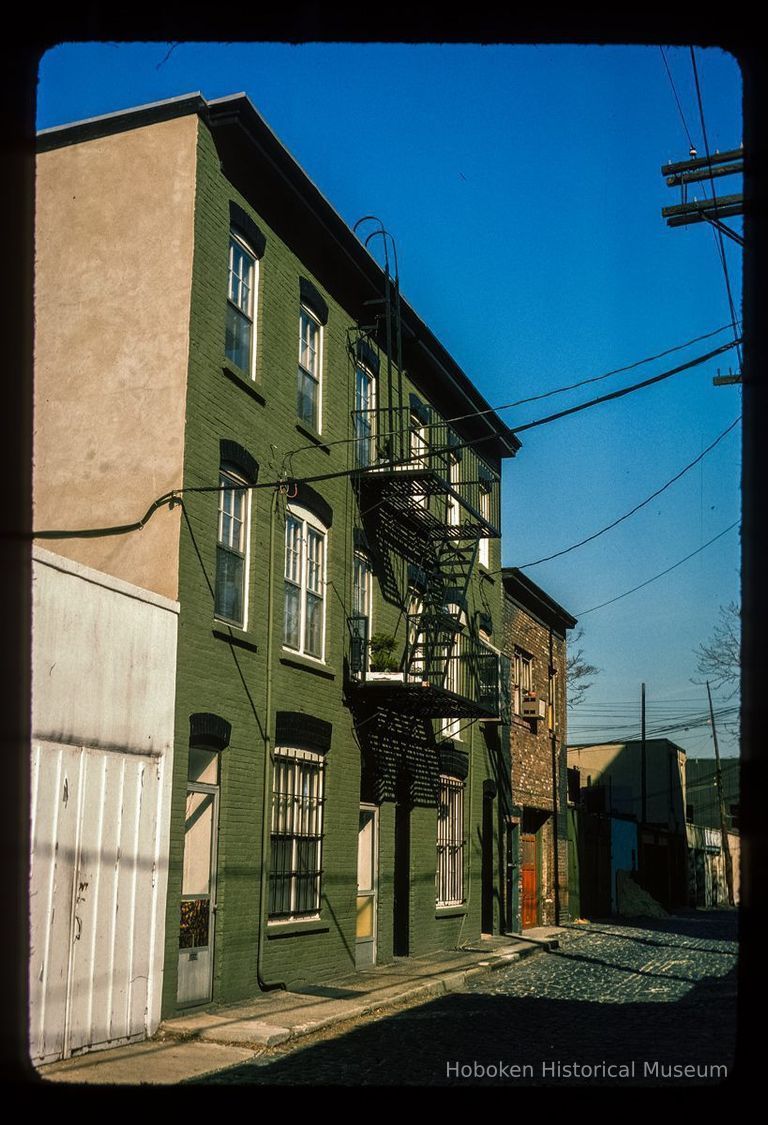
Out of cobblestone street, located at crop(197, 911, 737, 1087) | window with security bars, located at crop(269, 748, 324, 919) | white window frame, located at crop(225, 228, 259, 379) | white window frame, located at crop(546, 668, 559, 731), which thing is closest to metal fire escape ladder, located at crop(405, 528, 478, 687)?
window with security bars, located at crop(269, 748, 324, 919)

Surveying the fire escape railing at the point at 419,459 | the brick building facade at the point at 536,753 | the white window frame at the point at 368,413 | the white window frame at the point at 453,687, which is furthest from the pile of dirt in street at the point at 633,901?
the white window frame at the point at 368,413

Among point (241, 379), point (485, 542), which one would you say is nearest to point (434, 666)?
point (485, 542)

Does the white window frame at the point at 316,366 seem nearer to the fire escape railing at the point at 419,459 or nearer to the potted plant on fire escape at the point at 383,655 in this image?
the fire escape railing at the point at 419,459

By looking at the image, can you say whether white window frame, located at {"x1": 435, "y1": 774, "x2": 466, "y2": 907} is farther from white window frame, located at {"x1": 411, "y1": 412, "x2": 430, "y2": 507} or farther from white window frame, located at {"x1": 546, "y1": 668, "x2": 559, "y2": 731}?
white window frame, located at {"x1": 546, "y1": 668, "x2": 559, "y2": 731}

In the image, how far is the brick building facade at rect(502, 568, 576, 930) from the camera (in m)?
28.7

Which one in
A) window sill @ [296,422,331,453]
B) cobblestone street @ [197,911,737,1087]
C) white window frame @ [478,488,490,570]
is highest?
white window frame @ [478,488,490,570]

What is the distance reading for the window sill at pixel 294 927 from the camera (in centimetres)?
1520

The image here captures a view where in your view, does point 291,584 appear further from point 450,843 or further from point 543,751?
point 543,751

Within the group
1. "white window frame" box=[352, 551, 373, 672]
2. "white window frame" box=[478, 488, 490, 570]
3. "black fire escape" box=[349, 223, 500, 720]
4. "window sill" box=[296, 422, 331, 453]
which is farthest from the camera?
"white window frame" box=[478, 488, 490, 570]

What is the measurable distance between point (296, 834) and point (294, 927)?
115cm

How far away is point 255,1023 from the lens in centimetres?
1252

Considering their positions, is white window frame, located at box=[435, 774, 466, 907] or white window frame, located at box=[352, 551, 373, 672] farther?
white window frame, located at box=[435, 774, 466, 907]

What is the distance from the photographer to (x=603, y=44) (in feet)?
12.0

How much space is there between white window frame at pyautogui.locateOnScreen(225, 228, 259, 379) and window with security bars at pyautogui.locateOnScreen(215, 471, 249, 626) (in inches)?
61.0
